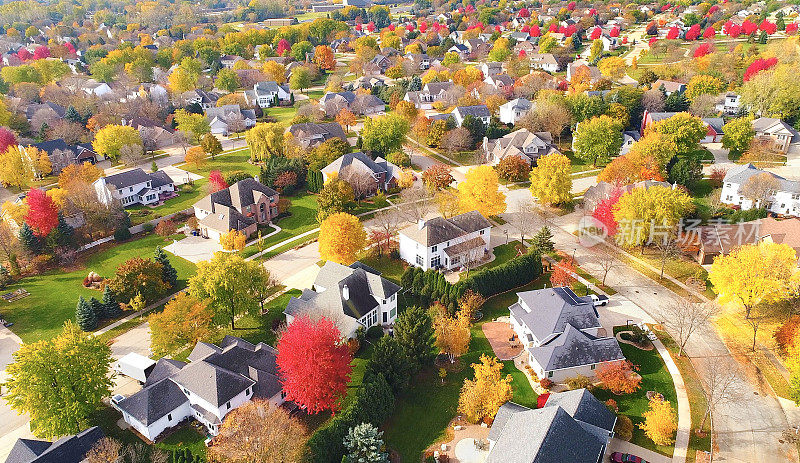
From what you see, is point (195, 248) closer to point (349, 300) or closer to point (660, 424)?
point (349, 300)

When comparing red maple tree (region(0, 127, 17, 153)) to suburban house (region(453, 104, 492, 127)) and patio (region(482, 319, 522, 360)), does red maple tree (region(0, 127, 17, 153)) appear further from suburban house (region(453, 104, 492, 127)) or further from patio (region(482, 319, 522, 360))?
patio (region(482, 319, 522, 360))

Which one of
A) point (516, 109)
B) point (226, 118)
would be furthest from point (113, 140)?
point (516, 109)

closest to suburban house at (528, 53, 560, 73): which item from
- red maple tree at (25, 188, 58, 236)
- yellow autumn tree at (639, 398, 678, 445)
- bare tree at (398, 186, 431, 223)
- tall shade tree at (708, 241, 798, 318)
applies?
bare tree at (398, 186, 431, 223)

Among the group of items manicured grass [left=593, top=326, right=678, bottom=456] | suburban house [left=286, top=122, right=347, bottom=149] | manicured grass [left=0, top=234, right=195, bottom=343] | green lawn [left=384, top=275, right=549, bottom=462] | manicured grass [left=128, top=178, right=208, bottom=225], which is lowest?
green lawn [left=384, top=275, right=549, bottom=462]

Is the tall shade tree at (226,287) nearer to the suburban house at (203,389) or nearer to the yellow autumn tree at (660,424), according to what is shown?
the suburban house at (203,389)

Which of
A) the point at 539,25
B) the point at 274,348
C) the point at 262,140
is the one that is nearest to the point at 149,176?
the point at 262,140

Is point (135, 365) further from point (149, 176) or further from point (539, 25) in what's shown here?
point (539, 25)

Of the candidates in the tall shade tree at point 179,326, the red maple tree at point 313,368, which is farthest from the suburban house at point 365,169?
the red maple tree at point 313,368

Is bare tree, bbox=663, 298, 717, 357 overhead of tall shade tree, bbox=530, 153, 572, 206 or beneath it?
beneath
